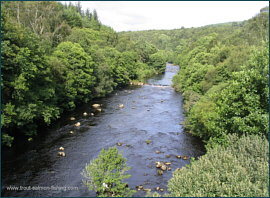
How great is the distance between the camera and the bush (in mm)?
12086

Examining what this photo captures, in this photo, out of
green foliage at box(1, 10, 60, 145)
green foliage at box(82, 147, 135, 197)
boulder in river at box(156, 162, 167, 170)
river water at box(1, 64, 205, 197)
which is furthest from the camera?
green foliage at box(1, 10, 60, 145)

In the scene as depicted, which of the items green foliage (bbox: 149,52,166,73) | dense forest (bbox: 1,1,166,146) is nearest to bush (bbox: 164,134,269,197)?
dense forest (bbox: 1,1,166,146)

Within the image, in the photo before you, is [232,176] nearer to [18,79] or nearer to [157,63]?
[18,79]

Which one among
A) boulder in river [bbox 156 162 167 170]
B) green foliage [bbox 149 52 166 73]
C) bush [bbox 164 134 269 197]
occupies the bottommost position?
boulder in river [bbox 156 162 167 170]

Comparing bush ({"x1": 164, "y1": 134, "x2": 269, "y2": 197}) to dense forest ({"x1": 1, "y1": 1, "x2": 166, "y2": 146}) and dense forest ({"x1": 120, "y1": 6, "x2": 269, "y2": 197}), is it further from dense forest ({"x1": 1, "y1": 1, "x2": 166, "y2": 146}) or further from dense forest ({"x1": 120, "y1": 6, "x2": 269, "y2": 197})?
dense forest ({"x1": 1, "y1": 1, "x2": 166, "y2": 146})

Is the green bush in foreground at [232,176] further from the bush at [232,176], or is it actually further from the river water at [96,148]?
the river water at [96,148]

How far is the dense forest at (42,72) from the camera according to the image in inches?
1193

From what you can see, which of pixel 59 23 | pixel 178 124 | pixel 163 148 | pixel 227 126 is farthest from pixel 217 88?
pixel 59 23

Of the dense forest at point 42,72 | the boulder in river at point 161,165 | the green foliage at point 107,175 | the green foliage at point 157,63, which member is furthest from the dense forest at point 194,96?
the green foliage at point 157,63

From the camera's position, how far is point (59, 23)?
84.8m

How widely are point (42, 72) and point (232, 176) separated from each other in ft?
110

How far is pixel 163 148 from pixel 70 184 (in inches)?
589

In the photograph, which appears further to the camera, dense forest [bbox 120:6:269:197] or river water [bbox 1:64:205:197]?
river water [bbox 1:64:205:197]

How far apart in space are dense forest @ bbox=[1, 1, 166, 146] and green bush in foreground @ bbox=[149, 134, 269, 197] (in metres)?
23.7
